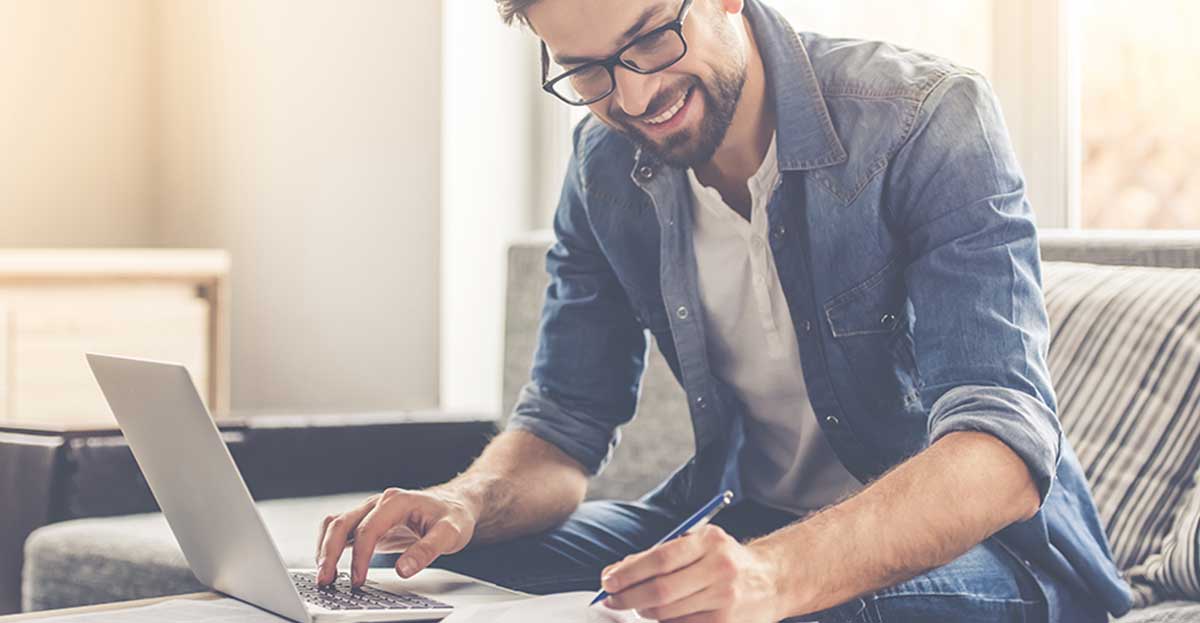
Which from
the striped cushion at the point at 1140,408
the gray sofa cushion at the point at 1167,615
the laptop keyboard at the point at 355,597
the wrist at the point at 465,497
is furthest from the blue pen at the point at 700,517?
the striped cushion at the point at 1140,408

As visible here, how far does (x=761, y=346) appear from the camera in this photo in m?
1.52

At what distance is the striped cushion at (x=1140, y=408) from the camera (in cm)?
156

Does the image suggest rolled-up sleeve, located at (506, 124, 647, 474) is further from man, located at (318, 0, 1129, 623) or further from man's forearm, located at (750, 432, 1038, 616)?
man's forearm, located at (750, 432, 1038, 616)

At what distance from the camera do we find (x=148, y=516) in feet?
7.04

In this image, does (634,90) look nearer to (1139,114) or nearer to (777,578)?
(777,578)

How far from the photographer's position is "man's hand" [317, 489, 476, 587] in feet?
4.17

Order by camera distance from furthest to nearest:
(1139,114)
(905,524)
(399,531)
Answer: (1139,114) → (399,531) → (905,524)

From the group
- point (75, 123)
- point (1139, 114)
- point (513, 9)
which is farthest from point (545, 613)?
point (75, 123)

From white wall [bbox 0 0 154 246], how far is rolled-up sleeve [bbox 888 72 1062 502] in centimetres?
299

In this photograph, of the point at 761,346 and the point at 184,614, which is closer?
the point at 184,614

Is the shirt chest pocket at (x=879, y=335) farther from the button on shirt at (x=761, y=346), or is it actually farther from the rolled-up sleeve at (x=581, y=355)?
the rolled-up sleeve at (x=581, y=355)

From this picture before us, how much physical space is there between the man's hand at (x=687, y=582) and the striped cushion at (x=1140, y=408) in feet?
2.31

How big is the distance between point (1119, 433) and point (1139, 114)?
95cm

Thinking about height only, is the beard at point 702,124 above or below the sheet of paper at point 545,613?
above
